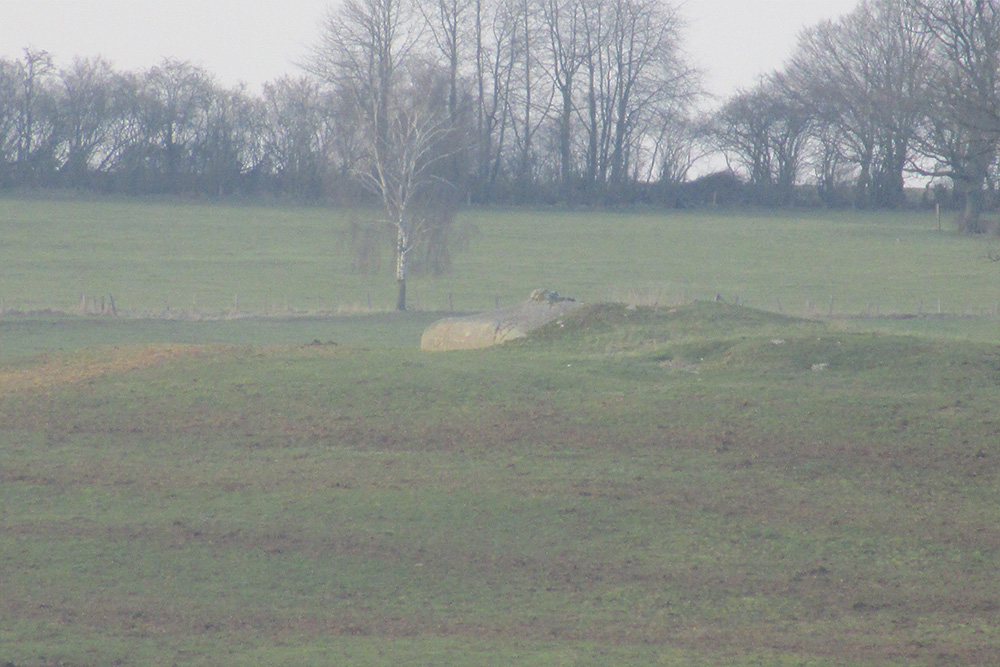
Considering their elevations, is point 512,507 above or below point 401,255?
below

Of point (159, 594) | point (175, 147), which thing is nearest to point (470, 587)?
point (159, 594)

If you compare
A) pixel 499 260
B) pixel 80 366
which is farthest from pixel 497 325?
pixel 499 260

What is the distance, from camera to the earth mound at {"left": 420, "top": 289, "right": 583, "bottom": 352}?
1861cm

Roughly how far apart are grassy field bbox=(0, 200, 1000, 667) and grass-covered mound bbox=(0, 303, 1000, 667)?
1.5 inches

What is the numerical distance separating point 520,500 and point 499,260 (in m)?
46.9

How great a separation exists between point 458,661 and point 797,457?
593 centimetres

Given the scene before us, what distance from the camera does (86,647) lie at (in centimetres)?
620

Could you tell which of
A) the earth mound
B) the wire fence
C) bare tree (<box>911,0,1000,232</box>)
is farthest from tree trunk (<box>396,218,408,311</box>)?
bare tree (<box>911,0,1000,232</box>)

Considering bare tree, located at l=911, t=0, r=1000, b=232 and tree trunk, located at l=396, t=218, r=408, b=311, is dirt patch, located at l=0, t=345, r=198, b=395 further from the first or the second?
tree trunk, located at l=396, t=218, r=408, b=311

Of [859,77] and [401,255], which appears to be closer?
[401,255]

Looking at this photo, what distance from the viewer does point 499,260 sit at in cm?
5606

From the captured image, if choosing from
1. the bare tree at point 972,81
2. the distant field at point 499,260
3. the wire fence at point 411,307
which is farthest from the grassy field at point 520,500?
the distant field at point 499,260

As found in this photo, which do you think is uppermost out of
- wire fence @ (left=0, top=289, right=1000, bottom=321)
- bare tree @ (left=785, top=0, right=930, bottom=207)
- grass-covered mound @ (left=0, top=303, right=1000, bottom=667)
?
bare tree @ (left=785, top=0, right=930, bottom=207)

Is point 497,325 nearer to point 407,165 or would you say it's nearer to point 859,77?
point 407,165
